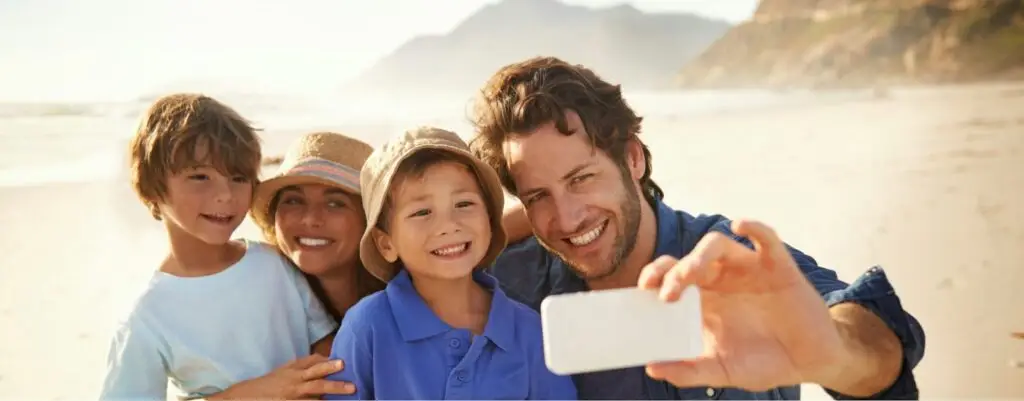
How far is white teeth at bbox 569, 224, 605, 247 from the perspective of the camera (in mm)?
2814

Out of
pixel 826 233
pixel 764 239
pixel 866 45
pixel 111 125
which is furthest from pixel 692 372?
pixel 866 45

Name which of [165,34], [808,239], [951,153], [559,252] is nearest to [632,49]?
[165,34]

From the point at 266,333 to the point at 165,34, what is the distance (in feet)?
64.7

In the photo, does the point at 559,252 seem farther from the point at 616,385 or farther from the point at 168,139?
the point at 168,139

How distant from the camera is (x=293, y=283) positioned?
2.99 metres

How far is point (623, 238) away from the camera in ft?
9.44

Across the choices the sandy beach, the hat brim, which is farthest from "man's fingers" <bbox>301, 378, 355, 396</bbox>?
the sandy beach

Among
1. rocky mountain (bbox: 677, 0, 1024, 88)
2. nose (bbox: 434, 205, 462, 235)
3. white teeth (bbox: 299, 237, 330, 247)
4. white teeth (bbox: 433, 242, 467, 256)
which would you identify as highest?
rocky mountain (bbox: 677, 0, 1024, 88)

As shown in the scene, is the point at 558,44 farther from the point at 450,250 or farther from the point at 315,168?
the point at 450,250

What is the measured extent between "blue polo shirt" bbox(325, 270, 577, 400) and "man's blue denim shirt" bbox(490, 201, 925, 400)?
337 mm

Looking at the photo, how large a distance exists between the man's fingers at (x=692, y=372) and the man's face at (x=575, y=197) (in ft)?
2.73

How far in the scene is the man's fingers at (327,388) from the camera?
7.74 ft

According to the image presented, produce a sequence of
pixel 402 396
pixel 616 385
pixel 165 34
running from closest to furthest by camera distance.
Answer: pixel 402 396 → pixel 616 385 → pixel 165 34

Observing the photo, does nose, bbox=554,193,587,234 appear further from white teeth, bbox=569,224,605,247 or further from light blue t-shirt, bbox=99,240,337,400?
light blue t-shirt, bbox=99,240,337,400
